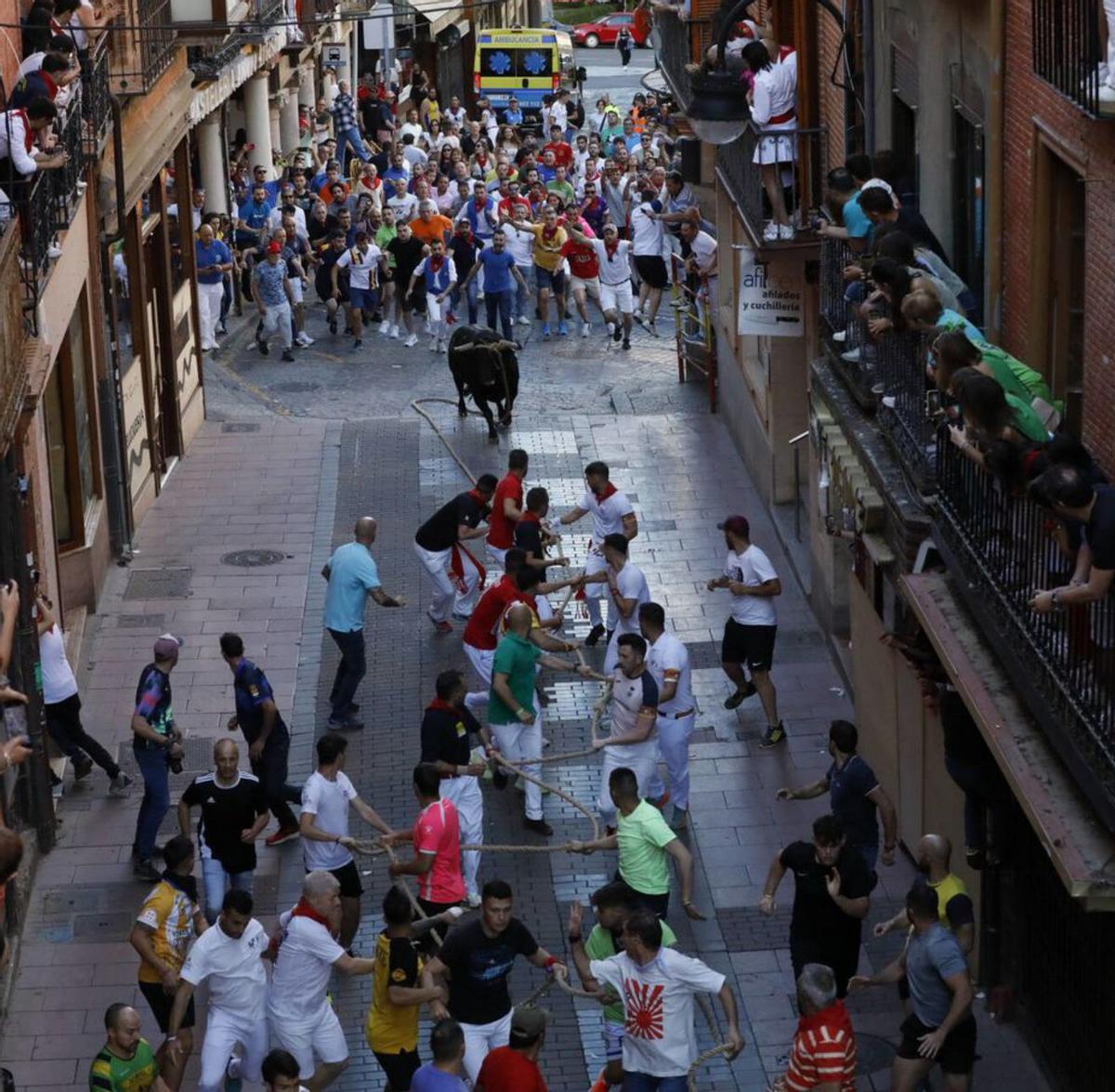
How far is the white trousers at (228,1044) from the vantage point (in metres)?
12.1

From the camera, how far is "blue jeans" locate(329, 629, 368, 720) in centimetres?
1811

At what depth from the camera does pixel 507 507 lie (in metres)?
19.9

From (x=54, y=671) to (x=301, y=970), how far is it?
521 cm

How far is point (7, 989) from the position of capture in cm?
1426

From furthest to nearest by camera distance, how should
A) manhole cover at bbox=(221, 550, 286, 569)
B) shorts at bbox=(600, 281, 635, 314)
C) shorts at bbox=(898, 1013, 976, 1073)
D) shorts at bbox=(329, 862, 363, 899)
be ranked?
1. shorts at bbox=(600, 281, 635, 314)
2. manhole cover at bbox=(221, 550, 286, 569)
3. shorts at bbox=(329, 862, 363, 899)
4. shorts at bbox=(898, 1013, 976, 1073)

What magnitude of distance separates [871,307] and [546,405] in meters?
13.0

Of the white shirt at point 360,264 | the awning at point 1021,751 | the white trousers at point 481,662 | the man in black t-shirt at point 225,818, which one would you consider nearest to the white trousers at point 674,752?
the white trousers at point 481,662

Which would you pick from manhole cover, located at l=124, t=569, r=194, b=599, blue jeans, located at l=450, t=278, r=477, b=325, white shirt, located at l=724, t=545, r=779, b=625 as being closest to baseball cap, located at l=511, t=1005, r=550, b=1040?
white shirt, located at l=724, t=545, r=779, b=625

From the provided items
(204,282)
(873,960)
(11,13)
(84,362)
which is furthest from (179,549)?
(873,960)

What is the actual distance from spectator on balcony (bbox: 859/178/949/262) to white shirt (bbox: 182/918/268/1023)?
647 centimetres

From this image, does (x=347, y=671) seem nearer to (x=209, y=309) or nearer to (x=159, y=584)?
(x=159, y=584)

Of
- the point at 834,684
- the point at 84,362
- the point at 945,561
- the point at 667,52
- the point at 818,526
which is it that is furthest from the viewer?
the point at 667,52

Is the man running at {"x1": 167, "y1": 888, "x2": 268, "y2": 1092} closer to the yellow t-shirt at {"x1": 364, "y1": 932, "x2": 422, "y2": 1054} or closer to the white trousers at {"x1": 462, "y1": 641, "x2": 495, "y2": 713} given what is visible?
the yellow t-shirt at {"x1": 364, "y1": 932, "x2": 422, "y2": 1054}

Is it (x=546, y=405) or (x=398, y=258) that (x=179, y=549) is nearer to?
(x=546, y=405)
